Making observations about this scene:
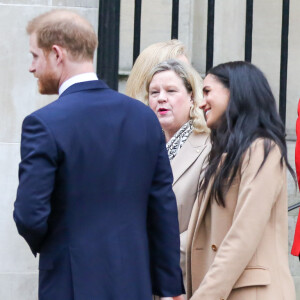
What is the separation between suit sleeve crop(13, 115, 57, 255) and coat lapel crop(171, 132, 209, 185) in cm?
116

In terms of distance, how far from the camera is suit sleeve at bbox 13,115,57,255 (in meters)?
3.24

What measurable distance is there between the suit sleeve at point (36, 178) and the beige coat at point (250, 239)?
78 centimetres

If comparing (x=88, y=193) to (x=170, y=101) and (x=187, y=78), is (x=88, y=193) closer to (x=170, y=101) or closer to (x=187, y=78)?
(x=170, y=101)

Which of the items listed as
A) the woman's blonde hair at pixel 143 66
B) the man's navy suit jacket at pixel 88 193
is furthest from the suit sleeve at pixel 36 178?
the woman's blonde hair at pixel 143 66

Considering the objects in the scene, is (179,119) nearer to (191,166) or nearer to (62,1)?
(191,166)

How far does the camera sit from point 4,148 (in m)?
5.39

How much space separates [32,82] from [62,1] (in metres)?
0.50

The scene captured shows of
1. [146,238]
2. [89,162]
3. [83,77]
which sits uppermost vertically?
[83,77]

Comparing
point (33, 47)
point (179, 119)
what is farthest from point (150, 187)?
point (179, 119)

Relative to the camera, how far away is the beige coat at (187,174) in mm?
4254

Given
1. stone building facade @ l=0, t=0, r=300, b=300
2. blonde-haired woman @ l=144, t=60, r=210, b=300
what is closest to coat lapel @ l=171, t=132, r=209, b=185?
blonde-haired woman @ l=144, t=60, r=210, b=300

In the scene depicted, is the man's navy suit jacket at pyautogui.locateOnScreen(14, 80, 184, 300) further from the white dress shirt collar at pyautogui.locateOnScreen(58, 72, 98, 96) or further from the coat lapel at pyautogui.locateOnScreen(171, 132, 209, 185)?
the coat lapel at pyautogui.locateOnScreen(171, 132, 209, 185)

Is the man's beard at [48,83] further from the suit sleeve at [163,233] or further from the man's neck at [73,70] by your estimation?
the suit sleeve at [163,233]

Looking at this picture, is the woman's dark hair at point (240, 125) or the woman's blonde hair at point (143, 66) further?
the woman's blonde hair at point (143, 66)
